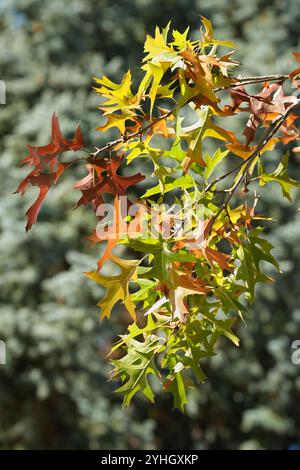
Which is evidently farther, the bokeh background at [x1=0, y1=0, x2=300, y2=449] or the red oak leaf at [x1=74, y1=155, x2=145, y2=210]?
the bokeh background at [x1=0, y1=0, x2=300, y2=449]

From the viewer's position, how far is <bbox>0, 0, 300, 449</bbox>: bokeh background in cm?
560

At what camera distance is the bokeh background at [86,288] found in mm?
5602

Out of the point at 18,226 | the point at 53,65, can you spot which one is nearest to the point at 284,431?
the point at 18,226

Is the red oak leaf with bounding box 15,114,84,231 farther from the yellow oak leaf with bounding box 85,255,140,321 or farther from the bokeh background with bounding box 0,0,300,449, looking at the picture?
the bokeh background with bounding box 0,0,300,449

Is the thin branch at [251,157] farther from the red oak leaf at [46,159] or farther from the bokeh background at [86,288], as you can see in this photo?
the bokeh background at [86,288]

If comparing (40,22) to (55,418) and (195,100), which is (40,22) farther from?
(195,100)

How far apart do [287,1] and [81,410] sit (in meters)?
3.97

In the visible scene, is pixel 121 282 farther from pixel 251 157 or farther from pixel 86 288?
pixel 86 288

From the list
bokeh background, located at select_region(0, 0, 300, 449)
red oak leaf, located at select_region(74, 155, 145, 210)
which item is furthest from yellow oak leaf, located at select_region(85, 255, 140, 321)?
bokeh background, located at select_region(0, 0, 300, 449)

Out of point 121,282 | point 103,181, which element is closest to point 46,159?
point 103,181

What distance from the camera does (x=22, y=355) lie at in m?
5.68

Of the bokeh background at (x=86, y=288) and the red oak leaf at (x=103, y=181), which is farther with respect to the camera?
the bokeh background at (x=86, y=288)

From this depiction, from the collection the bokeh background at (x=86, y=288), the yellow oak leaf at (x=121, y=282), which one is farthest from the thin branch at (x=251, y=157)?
the bokeh background at (x=86, y=288)

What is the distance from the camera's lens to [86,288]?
225 inches
